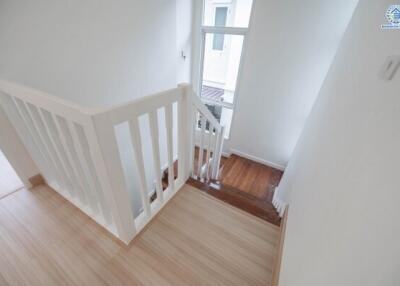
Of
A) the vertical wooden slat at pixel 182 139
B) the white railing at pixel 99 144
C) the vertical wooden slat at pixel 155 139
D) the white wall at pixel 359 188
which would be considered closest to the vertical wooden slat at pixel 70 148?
the white railing at pixel 99 144

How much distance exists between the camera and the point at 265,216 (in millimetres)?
1423

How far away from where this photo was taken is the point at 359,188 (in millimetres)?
547

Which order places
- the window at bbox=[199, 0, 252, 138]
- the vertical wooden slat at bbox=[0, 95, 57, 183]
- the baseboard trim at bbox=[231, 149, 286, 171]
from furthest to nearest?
the baseboard trim at bbox=[231, 149, 286, 171] < the window at bbox=[199, 0, 252, 138] < the vertical wooden slat at bbox=[0, 95, 57, 183]

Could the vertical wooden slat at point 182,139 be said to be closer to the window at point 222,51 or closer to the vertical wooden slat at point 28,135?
the vertical wooden slat at point 28,135

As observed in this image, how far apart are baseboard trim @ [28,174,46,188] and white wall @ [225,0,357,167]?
296 cm

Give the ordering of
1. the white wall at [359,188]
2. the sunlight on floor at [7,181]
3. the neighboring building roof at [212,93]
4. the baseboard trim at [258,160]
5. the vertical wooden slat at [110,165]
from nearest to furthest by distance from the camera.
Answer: the white wall at [359,188]
the vertical wooden slat at [110,165]
the sunlight on floor at [7,181]
the baseboard trim at [258,160]
the neighboring building roof at [212,93]

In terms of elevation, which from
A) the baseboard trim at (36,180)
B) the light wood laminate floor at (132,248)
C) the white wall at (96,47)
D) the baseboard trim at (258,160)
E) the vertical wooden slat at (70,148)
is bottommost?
the baseboard trim at (258,160)

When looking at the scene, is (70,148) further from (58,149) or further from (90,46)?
(90,46)

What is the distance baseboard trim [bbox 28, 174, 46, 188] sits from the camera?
143 cm

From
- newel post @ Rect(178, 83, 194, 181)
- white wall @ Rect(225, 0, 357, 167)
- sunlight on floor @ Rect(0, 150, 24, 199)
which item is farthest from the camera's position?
white wall @ Rect(225, 0, 357, 167)

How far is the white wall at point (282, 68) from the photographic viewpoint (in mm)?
2221

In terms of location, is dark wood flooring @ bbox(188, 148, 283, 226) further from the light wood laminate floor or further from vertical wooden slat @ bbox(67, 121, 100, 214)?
vertical wooden slat @ bbox(67, 121, 100, 214)

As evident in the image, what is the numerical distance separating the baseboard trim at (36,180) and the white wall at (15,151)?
0.7 inches

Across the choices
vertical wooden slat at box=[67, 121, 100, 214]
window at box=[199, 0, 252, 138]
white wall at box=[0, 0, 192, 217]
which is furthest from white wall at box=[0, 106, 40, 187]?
window at box=[199, 0, 252, 138]
